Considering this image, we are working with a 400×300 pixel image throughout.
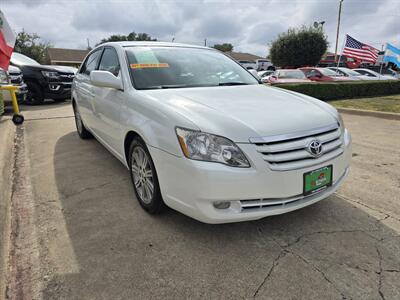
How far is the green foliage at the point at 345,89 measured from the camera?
10641 mm

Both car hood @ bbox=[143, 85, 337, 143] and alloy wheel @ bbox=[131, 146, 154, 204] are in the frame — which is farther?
alloy wheel @ bbox=[131, 146, 154, 204]

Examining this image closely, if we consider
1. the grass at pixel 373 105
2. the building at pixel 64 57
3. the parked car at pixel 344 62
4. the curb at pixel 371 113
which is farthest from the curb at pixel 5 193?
the building at pixel 64 57

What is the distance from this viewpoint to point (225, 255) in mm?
2246

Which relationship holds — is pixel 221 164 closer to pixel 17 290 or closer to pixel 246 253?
pixel 246 253

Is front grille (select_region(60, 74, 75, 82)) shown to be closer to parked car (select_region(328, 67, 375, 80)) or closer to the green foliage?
the green foliage

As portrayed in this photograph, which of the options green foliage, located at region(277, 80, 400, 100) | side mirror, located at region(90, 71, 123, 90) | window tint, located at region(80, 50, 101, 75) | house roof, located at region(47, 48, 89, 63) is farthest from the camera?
house roof, located at region(47, 48, 89, 63)

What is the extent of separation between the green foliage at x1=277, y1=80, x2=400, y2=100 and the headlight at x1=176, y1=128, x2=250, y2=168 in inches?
349

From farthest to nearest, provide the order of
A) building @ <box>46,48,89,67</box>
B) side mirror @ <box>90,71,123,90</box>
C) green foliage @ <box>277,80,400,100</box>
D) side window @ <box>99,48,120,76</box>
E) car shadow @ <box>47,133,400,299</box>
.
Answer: building @ <box>46,48,89,67</box>
green foliage @ <box>277,80,400,100</box>
side window @ <box>99,48,120,76</box>
side mirror @ <box>90,71,123,90</box>
car shadow @ <box>47,133,400,299</box>

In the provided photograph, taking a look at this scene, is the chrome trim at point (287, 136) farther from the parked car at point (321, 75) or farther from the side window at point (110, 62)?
the parked car at point (321, 75)

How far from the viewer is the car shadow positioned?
6.31 feet

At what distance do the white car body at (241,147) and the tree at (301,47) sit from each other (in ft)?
82.3

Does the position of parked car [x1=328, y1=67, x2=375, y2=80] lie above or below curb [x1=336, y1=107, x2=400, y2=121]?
above

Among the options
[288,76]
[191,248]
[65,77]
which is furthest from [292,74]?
[191,248]

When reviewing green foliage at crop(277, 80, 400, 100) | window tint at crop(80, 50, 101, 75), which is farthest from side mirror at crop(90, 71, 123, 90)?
green foliage at crop(277, 80, 400, 100)
